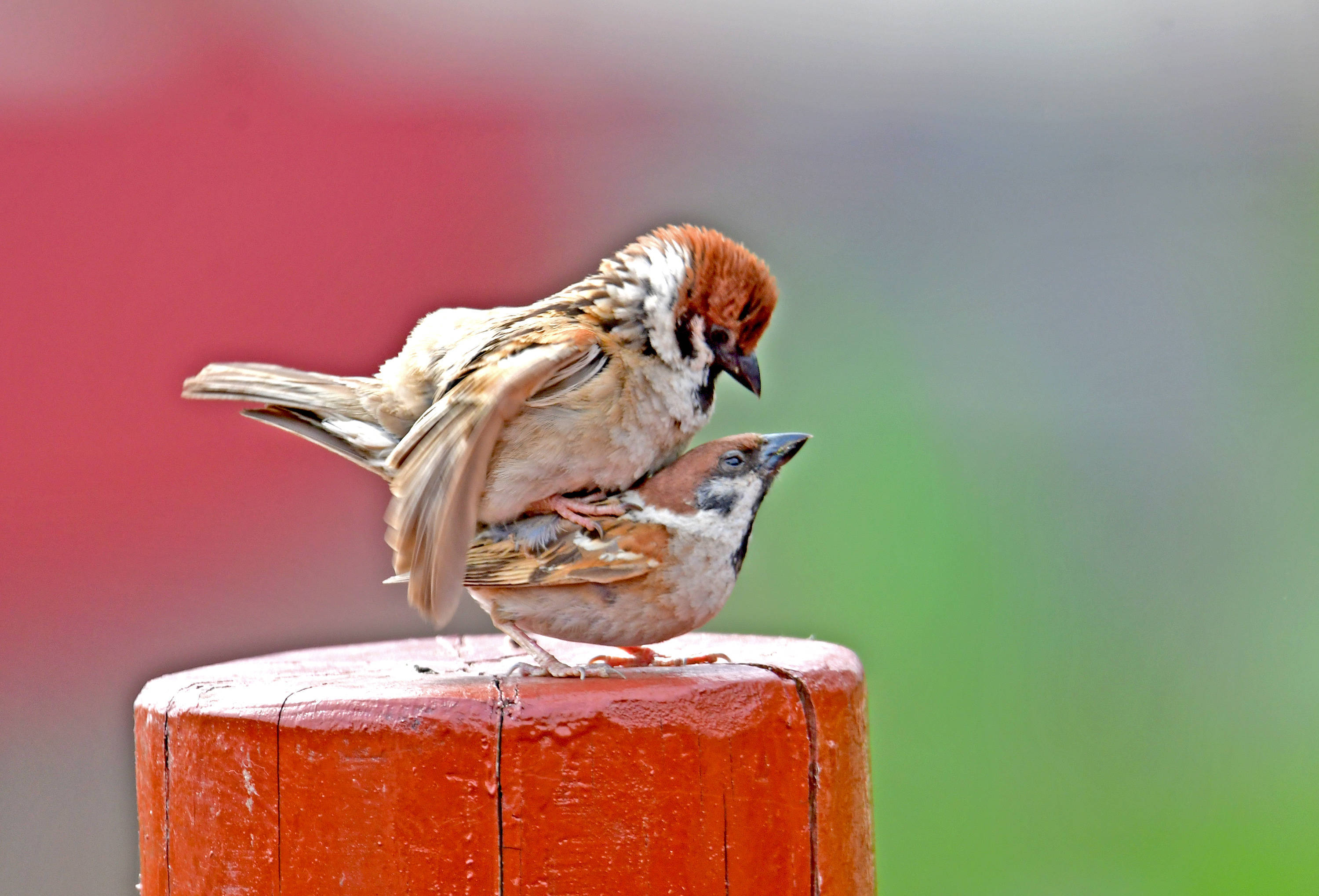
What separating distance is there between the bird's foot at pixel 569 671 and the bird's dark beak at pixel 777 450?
0.60 m

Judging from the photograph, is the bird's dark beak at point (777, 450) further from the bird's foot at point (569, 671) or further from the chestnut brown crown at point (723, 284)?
the bird's foot at point (569, 671)

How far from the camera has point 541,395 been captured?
8.50 ft

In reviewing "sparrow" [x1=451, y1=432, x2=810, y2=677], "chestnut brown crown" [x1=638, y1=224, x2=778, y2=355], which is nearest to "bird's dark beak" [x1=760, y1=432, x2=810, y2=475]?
"sparrow" [x1=451, y1=432, x2=810, y2=677]

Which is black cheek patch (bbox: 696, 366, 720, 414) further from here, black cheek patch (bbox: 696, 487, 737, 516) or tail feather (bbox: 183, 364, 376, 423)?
tail feather (bbox: 183, 364, 376, 423)

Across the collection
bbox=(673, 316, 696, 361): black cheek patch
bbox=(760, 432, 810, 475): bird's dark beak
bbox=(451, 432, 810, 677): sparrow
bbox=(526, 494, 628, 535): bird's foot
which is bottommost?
bbox=(451, 432, 810, 677): sparrow

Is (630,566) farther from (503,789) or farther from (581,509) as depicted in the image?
(503,789)

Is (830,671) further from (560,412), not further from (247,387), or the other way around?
(247,387)

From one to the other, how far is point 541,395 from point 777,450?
531mm

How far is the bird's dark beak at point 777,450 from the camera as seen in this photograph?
2709 mm

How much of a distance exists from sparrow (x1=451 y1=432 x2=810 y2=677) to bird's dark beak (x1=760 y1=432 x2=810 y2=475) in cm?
5

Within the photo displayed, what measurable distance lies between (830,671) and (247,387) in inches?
56.2

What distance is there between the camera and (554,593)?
100 inches

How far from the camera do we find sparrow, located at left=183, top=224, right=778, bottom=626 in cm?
243

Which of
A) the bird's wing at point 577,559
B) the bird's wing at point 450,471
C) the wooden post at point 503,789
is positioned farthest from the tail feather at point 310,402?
the wooden post at point 503,789
